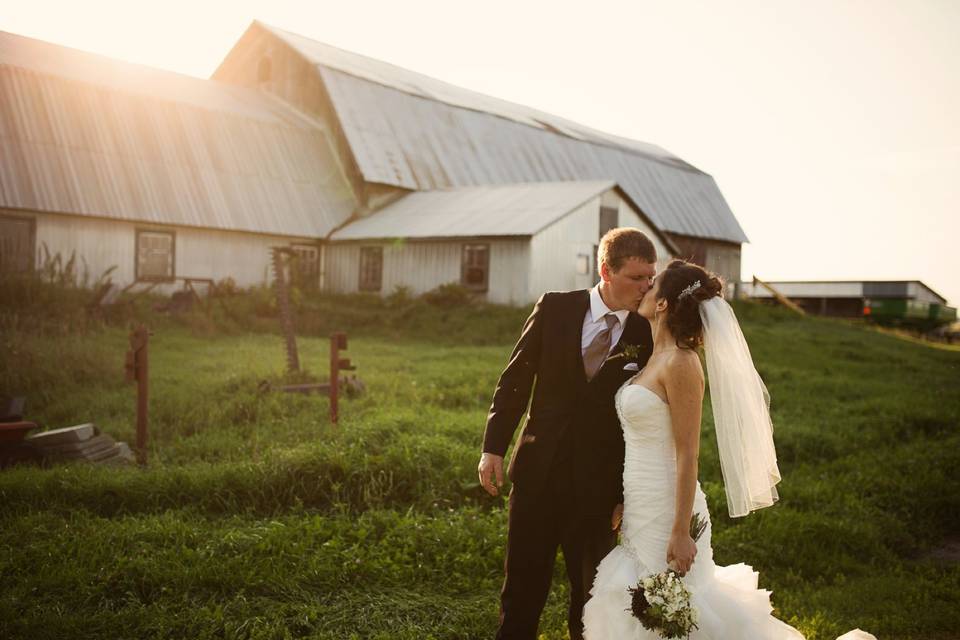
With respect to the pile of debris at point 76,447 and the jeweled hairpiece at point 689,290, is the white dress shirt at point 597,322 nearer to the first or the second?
the jeweled hairpiece at point 689,290

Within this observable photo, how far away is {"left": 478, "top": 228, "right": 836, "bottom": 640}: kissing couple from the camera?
11.5ft

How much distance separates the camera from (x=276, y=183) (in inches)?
1022

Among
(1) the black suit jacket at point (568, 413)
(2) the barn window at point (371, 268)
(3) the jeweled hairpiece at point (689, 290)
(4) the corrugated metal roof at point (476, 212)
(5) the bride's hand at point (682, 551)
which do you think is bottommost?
(5) the bride's hand at point (682, 551)

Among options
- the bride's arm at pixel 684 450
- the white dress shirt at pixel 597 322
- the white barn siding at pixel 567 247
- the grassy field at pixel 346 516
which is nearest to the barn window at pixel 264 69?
the white barn siding at pixel 567 247

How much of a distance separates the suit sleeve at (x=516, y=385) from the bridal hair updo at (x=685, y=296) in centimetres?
70

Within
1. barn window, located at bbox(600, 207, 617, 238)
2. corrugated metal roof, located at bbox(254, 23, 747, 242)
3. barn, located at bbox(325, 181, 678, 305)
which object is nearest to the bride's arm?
barn, located at bbox(325, 181, 678, 305)

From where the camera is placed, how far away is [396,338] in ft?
65.5

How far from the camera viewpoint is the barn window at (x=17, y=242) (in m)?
19.6

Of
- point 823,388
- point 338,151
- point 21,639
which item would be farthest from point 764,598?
point 338,151

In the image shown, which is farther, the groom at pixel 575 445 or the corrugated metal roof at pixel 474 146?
the corrugated metal roof at pixel 474 146

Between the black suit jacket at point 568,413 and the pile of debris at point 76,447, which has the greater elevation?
the black suit jacket at point 568,413

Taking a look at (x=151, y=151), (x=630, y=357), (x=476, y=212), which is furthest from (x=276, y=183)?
(x=630, y=357)

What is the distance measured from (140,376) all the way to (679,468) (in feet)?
20.6

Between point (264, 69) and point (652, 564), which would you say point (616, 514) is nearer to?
point (652, 564)
